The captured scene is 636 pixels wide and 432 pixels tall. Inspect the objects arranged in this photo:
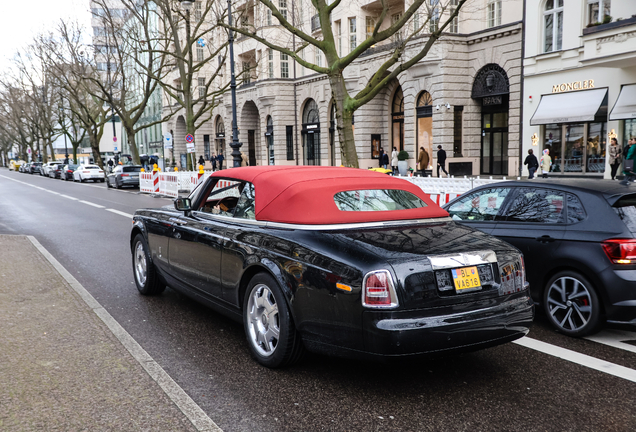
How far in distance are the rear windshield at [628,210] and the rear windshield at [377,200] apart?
1727mm

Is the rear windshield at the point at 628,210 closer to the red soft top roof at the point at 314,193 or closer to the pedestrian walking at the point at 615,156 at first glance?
the red soft top roof at the point at 314,193

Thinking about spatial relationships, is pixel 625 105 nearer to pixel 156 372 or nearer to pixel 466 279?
pixel 466 279

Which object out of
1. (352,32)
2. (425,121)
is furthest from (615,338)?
(352,32)

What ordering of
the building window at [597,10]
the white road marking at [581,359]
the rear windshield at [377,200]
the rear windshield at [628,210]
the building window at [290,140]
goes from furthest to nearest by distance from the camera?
the building window at [290,140]
the building window at [597,10]
the rear windshield at [628,210]
the rear windshield at [377,200]
the white road marking at [581,359]

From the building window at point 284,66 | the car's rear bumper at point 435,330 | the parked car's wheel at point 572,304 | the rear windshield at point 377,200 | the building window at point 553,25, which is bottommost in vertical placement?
the parked car's wheel at point 572,304

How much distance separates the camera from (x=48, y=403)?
146 inches

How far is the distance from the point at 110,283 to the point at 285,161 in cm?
3745

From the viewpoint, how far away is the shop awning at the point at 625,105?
21766mm

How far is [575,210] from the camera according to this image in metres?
5.34

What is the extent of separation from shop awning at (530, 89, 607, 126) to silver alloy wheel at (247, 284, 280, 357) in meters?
22.2

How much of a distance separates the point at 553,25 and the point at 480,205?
71.9 feet

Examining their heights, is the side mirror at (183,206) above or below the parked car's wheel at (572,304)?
above

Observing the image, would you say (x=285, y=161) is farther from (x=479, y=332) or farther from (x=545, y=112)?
Result: (x=479, y=332)

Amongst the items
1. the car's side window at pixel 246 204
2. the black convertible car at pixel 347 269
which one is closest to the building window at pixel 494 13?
the black convertible car at pixel 347 269
